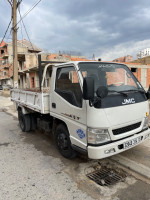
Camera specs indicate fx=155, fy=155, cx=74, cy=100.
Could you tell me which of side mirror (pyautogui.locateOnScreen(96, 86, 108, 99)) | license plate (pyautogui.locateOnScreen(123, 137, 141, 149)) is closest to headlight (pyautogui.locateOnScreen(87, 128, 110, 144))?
license plate (pyautogui.locateOnScreen(123, 137, 141, 149))

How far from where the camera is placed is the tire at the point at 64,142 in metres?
3.52

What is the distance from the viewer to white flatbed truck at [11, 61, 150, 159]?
2.69 m

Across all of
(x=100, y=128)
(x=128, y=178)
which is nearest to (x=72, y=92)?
(x=100, y=128)

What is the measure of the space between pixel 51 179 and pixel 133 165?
1.74 metres

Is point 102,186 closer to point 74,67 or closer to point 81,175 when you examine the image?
point 81,175

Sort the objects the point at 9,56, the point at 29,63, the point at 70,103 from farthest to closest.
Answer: the point at 9,56
the point at 29,63
the point at 70,103

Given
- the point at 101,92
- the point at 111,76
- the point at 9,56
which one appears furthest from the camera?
the point at 9,56

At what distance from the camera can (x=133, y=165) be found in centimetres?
332

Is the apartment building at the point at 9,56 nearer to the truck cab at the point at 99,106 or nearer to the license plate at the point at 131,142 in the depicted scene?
the truck cab at the point at 99,106

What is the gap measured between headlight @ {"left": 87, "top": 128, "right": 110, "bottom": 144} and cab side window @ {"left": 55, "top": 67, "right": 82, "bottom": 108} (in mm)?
525

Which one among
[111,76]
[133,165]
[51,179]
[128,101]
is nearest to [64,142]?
[51,179]

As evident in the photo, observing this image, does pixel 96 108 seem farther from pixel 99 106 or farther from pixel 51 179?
pixel 51 179

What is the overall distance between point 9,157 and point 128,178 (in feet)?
9.41

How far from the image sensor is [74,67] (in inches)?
128
